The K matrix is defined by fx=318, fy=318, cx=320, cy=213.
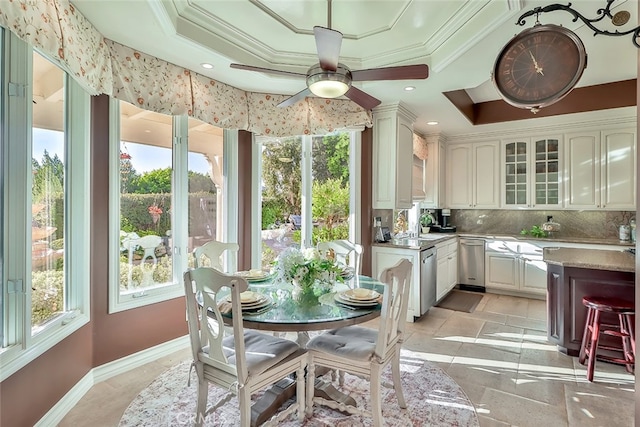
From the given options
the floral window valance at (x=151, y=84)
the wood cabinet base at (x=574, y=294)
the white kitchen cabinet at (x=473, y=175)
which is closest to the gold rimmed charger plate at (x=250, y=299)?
the floral window valance at (x=151, y=84)

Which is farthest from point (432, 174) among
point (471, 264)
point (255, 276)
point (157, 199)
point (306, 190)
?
point (157, 199)

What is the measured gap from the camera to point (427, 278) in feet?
12.4

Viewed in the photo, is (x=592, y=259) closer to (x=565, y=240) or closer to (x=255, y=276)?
(x=565, y=240)

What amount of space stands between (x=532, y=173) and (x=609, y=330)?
288 cm

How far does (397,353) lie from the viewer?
2082 millimetres

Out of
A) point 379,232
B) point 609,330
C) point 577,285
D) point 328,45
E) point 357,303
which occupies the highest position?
point 328,45

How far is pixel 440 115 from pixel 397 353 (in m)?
3.30

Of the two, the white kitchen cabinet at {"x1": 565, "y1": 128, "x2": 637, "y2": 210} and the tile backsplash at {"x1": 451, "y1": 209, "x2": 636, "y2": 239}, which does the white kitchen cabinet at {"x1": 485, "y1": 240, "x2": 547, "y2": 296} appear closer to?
the tile backsplash at {"x1": 451, "y1": 209, "x2": 636, "y2": 239}

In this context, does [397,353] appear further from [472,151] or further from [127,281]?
[472,151]

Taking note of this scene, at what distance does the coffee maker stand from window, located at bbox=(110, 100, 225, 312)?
12.0 ft

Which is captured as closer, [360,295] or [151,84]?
[360,295]

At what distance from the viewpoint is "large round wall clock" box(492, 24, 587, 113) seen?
5.73ft

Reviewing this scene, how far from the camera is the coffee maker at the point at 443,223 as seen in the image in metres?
5.31

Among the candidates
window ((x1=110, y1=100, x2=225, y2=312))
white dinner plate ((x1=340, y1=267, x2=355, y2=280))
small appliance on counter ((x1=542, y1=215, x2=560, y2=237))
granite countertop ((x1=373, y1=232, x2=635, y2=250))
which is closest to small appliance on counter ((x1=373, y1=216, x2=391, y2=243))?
granite countertop ((x1=373, y1=232, x2=635, y2=250))
